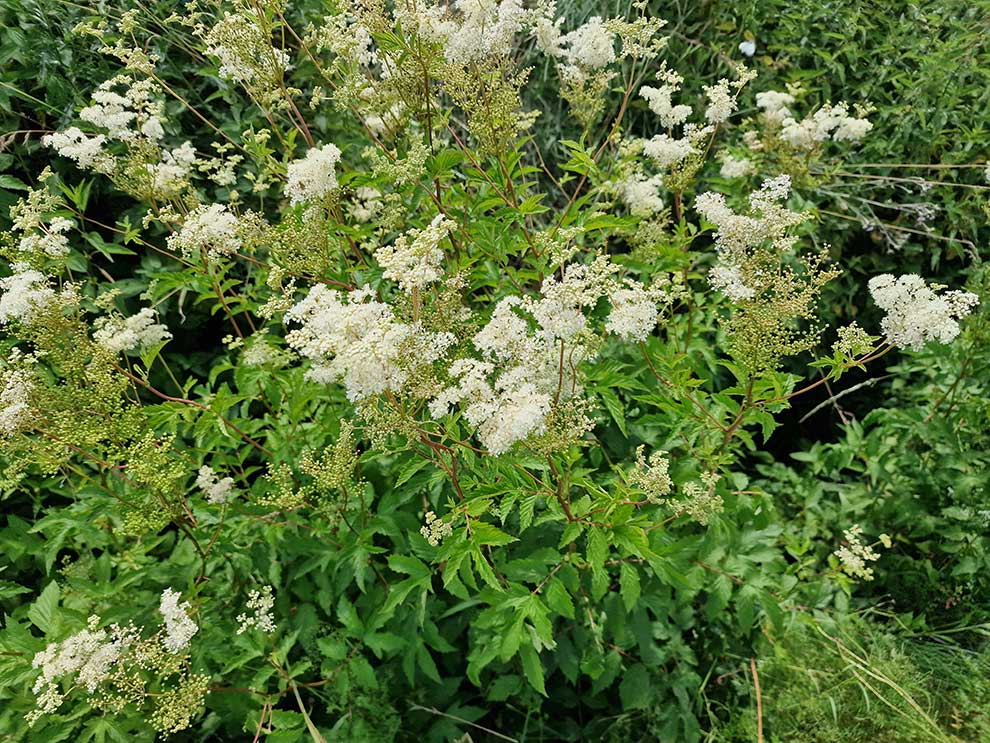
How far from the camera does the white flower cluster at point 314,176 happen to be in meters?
2.42

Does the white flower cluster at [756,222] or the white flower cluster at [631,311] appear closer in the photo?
the white flower cluster at [631,311]

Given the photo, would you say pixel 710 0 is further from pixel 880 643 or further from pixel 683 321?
pixel 880 643

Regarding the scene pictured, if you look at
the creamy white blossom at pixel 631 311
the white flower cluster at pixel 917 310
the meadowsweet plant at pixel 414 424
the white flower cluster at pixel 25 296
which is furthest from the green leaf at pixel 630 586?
the white flower cluster at pixel 25 296

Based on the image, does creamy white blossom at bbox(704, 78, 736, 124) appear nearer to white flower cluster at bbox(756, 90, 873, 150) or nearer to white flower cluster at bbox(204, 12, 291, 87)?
white flower cluster at bbox(756, 90, 873, 150)

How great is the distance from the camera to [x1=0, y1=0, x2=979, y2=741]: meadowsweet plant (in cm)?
218

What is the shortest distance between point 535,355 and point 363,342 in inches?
21.2

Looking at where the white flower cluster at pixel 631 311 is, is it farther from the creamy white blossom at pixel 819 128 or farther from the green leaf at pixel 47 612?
the green leaf at pixel 47 612

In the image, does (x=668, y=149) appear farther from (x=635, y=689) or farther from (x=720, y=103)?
(x=635, y=689)

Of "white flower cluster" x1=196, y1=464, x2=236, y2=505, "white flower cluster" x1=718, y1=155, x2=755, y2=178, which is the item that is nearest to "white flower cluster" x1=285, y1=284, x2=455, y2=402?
"white flower cluster" x1=196, y1=464, x2=236, y2=505

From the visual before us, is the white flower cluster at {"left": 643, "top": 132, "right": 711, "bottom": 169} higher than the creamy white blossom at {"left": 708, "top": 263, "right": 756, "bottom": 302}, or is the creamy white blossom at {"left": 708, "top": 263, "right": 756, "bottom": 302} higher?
the white flower cluster at {"left": 643, "top": 132, "right": 711, "bottom": 169}

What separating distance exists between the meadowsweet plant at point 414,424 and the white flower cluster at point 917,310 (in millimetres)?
10

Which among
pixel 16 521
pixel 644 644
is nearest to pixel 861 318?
pixel 644 644

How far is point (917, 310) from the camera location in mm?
2232

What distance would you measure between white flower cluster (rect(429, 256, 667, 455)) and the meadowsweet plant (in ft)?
0.03
